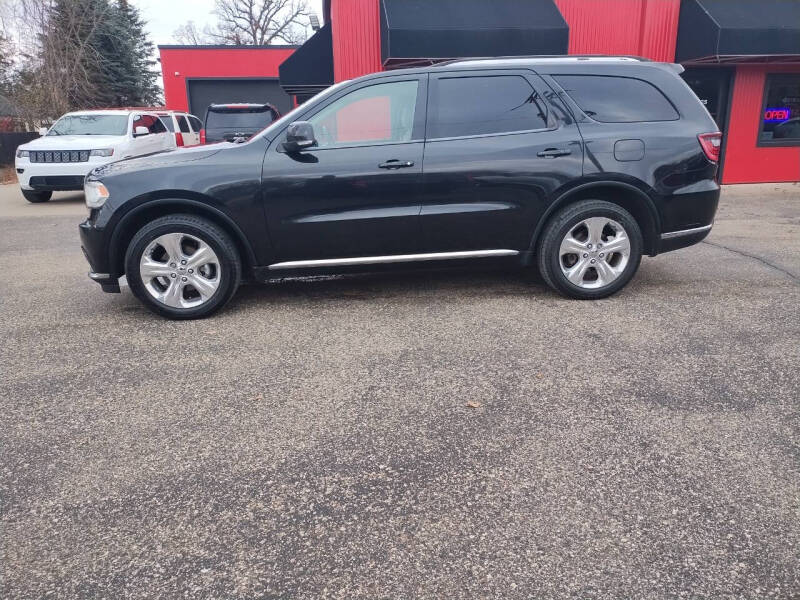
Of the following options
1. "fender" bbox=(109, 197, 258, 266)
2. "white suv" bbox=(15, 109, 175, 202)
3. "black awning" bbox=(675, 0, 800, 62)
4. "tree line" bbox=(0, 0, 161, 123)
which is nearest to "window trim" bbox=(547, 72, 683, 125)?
"fender" bbox=(109, 197, 258, 266)

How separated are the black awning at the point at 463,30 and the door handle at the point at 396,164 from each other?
727 centimetres

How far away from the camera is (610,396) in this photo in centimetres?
332

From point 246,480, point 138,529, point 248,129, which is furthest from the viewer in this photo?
point 248,129

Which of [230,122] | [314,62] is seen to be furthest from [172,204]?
[314,62]

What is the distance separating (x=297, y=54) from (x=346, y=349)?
444 inches

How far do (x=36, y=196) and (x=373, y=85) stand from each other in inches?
415

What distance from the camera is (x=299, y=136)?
4.40 metres

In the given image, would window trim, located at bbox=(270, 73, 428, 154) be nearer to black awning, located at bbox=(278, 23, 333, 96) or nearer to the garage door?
black awning, located at bbox=(278, 23, 333, 96)

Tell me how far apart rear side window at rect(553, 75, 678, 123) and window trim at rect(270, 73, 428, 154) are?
1.08 meters

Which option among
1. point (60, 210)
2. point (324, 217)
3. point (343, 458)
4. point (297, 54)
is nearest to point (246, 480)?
point (343, 458)

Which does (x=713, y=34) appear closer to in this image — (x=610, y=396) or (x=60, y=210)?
(x=610, y=396)

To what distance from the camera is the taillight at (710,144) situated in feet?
16.0

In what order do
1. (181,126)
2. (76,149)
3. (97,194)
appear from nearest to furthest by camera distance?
(97,194) → (76,149) → (181,126)

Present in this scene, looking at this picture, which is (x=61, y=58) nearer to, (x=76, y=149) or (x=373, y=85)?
(x=76, y=149)
